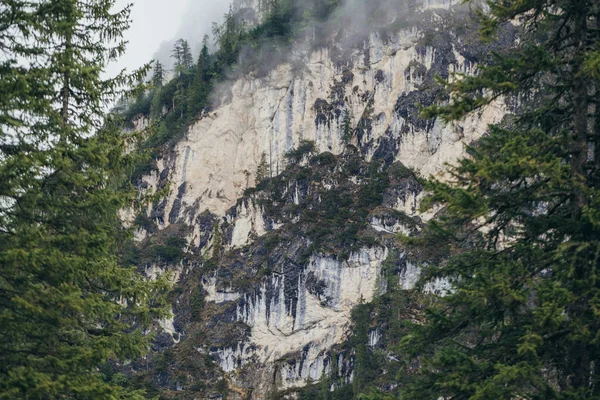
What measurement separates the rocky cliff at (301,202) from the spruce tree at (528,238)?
52419 millimetres

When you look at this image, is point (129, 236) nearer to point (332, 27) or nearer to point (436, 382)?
point (436, 382)

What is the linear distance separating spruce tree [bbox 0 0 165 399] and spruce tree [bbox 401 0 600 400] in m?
4.54

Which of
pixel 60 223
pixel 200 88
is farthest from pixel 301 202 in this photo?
pixel 60 223

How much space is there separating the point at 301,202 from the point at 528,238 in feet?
225

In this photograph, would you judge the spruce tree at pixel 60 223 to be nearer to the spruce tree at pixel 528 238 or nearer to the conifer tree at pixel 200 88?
the spruce tree at pixel 528 238

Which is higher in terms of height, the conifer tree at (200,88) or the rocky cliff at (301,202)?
the conifer tree at (200,88)

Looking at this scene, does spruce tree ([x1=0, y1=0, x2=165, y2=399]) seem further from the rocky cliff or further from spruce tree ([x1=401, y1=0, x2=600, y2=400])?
the rocky cliff

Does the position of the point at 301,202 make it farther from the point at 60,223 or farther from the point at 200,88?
the point at 60,223

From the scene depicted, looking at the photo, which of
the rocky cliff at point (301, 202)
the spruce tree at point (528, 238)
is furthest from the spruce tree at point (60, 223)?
the rocky cliff at point (301, 202)

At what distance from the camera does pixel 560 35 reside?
8.05 m

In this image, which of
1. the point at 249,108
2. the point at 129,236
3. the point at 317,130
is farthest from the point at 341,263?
the point at 129,236

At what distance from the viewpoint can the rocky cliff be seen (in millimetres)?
65688

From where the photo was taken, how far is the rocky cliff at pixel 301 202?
216 feet

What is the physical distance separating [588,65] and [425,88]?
72106 millimetres
